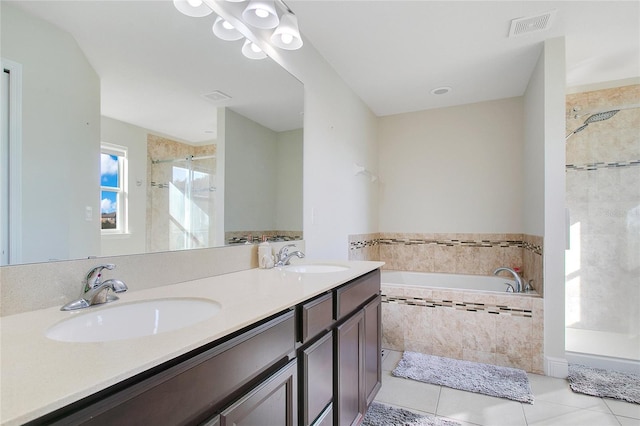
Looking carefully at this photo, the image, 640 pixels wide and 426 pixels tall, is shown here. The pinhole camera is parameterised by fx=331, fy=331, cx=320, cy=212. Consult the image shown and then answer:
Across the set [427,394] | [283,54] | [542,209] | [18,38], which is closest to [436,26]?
[283,54]

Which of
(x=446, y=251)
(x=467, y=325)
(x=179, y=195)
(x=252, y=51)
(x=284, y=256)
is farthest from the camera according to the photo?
(x=446, y=251)

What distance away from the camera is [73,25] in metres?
1.05

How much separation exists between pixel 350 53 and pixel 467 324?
7.84 ft

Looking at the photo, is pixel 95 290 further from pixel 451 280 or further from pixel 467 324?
pixel 451 280

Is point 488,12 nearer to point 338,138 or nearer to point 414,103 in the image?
point 338,138

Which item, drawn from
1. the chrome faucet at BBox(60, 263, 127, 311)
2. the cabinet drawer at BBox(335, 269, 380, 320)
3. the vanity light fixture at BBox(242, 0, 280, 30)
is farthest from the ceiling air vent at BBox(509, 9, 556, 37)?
the chrome faucet at BBox(60, 263, 127, 311)

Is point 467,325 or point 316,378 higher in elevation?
point 316,378

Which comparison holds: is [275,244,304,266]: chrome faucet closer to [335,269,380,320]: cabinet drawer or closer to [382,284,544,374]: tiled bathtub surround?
[335,269,380,320]: cabinet drawer

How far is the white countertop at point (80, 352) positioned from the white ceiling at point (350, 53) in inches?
28.4

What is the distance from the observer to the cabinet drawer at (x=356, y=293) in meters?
1.51

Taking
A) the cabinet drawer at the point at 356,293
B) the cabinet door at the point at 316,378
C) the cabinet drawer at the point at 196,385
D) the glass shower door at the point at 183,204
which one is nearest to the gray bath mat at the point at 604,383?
the cabinet drawer at the point at 356,293

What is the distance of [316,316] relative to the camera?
1289mm

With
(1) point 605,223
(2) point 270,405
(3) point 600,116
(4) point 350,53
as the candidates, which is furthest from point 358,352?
(1) point 605,223

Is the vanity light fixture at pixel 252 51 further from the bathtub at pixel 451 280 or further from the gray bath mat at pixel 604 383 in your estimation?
the gray bath mat at pixel 604 383
